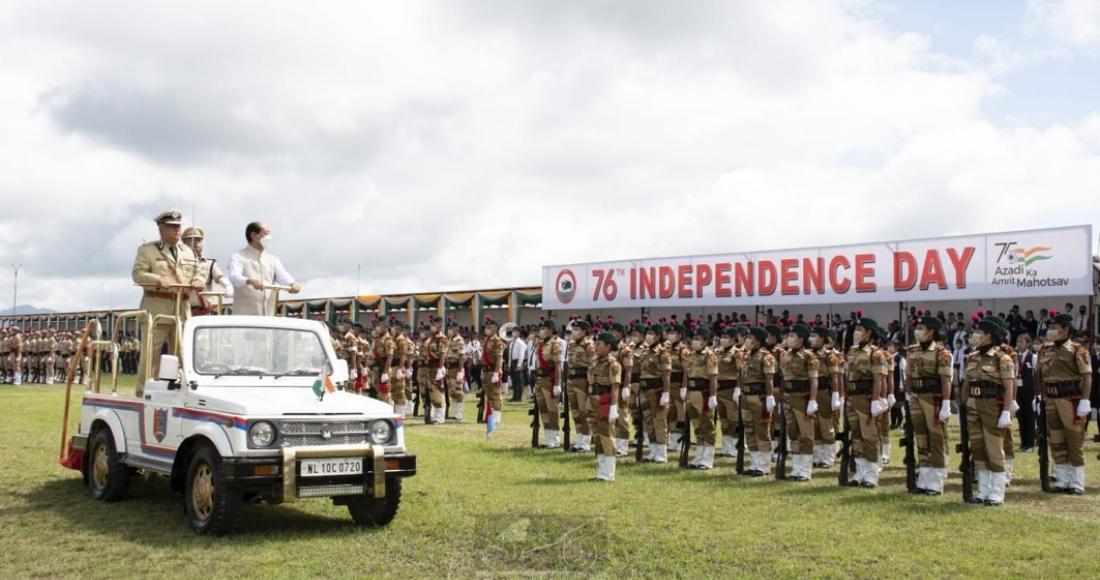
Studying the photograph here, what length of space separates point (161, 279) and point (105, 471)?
7.06 feet

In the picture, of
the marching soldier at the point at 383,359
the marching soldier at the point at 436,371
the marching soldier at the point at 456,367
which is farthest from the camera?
the marching soldier at the point at 383,359

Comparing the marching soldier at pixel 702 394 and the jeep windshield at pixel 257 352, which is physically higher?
the jeep windshield at pixel 257 352

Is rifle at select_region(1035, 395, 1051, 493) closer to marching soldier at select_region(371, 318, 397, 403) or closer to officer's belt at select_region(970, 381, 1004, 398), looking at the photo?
officer's belt at select_region(970, 381, 1004, 398)

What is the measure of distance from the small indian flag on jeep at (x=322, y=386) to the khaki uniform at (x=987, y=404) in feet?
23.9

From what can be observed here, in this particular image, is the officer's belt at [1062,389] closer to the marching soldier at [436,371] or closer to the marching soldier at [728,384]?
the marching soldier at [728,384]

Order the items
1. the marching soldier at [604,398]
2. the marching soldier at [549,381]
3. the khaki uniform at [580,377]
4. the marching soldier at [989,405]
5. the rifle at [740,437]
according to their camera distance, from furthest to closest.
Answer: the marching soldier at [549,381]
the khaki uniform at [580,377]
the rifle at [740,437]
the marching soldier at [604,398]
the marching soldier at [989,405]

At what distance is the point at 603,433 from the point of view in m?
11.6

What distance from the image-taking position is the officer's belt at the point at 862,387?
11.6 meters

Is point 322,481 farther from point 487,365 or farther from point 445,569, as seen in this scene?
point 487,365

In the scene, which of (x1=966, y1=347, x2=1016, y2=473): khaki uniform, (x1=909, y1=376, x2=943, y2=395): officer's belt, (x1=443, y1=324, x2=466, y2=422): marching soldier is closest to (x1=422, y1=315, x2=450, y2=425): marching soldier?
(x1=443, y1=324, x2=466, y2=422): marching soldier

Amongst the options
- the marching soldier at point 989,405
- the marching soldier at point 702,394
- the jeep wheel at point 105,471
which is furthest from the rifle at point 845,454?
the jeep wheel at point 105,471

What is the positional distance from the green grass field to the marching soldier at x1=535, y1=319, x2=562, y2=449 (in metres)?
→ 3.37

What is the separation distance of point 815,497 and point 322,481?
5.81m

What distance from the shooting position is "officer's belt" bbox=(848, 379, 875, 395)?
38.0 feet
